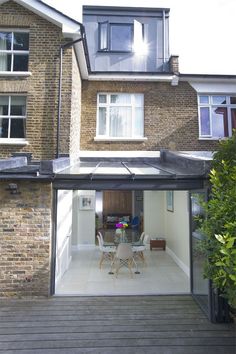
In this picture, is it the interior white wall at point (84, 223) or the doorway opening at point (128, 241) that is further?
the interior white wall at point (84, 223)

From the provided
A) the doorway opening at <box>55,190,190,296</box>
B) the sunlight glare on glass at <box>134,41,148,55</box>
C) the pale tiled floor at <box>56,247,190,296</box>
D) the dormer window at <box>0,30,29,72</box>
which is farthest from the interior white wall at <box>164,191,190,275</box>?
the dormer window at <box>0,30,29,72</box>

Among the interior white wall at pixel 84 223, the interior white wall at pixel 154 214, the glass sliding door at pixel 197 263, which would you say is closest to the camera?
the glass sliding door at pixel 197 263

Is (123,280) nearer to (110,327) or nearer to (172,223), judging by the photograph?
(110,327)

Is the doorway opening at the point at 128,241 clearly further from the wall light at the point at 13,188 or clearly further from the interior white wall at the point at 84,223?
the wall light at the point at 13,188

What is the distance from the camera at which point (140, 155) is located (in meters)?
10.4

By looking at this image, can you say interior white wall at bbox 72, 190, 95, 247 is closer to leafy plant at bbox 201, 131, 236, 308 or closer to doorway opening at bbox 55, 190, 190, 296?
doorway opening at bbox 55, 190, 190, 296

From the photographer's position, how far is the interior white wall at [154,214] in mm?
11523

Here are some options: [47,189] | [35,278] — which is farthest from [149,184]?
[35,278]

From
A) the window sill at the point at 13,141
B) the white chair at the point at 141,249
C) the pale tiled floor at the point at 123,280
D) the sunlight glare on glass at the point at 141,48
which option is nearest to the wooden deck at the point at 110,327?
the pale tiled floor at the point at 123,280

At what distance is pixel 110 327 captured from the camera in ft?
15.4

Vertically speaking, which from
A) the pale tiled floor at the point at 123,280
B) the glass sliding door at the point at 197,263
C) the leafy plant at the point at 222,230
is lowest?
the pale tiled floor at the point at 123,280

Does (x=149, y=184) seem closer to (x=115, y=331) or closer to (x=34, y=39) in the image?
(x=115, y=331)

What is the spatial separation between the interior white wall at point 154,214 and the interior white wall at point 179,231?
80 cm

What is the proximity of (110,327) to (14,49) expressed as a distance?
28.5 ft
